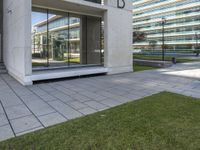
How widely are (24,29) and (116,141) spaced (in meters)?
6.49

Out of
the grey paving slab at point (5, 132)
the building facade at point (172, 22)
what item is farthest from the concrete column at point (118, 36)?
the building facade at point (172, 22)

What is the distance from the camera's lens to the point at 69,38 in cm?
1154

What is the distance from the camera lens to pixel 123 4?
443 inches

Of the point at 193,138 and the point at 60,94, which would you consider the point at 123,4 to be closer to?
the point at 60,94

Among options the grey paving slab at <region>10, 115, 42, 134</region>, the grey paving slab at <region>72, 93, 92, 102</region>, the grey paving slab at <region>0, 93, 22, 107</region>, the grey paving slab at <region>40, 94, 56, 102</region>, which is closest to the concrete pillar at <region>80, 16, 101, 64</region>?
the grey paving slab at <region>72, 93, 92, 102</region>

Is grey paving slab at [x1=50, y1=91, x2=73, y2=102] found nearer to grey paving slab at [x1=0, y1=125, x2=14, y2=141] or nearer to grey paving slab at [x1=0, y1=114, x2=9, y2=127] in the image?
grey paving slab at [x1=0, y1=114, x2=9, y2=127]

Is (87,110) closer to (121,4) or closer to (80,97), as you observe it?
(80,97)

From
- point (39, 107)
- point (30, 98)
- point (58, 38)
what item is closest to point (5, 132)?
point (39, 107)

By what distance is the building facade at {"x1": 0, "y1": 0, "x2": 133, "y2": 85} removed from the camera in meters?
8.91

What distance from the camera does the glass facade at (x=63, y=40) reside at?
1009 cm

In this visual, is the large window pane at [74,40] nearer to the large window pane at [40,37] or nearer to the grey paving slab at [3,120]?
the large window pane at [40,37]

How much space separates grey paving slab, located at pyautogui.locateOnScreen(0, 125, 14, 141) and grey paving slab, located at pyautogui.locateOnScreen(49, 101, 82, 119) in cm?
125

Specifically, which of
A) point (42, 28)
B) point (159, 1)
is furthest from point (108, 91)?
point (159, 1)

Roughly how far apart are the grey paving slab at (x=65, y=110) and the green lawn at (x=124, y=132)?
0.37 meters
